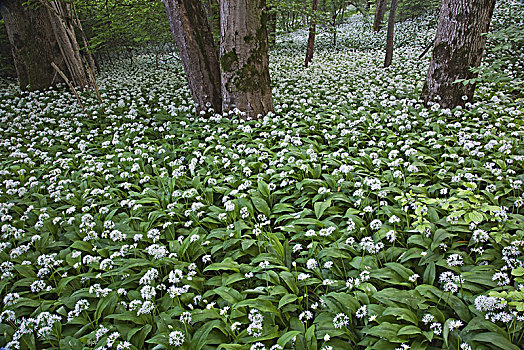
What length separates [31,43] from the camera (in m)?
9.09

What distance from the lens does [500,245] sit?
266 cm

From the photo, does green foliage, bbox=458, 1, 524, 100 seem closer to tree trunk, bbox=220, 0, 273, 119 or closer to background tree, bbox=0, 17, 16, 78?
tree trunk, bbox=220, 0, 273, 119

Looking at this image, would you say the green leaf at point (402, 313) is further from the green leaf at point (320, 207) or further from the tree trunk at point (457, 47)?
the tree trunk at point (457, 47)

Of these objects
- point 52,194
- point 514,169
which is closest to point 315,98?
point 514,169

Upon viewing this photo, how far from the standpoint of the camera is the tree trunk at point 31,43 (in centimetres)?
900

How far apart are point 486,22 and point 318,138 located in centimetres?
343

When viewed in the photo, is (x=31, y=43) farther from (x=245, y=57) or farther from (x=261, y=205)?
(x=261, y=205)

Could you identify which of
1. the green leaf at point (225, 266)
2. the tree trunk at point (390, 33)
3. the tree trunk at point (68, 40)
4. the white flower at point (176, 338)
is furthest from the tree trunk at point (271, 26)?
the white flower at point (176, 338)

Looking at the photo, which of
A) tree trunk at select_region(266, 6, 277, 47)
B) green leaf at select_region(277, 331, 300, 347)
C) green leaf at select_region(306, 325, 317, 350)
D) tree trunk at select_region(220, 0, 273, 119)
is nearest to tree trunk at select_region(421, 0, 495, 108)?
tree trunk at select_region(220, 0, 273, 119)

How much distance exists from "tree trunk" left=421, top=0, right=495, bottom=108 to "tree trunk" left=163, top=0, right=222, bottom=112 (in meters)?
4.29

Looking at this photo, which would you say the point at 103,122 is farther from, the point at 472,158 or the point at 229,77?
the point at 472,158

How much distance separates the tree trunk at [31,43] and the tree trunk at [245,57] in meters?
6.61

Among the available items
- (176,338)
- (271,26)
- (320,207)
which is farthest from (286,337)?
(271,26)

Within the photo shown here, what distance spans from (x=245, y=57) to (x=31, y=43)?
748 cm
